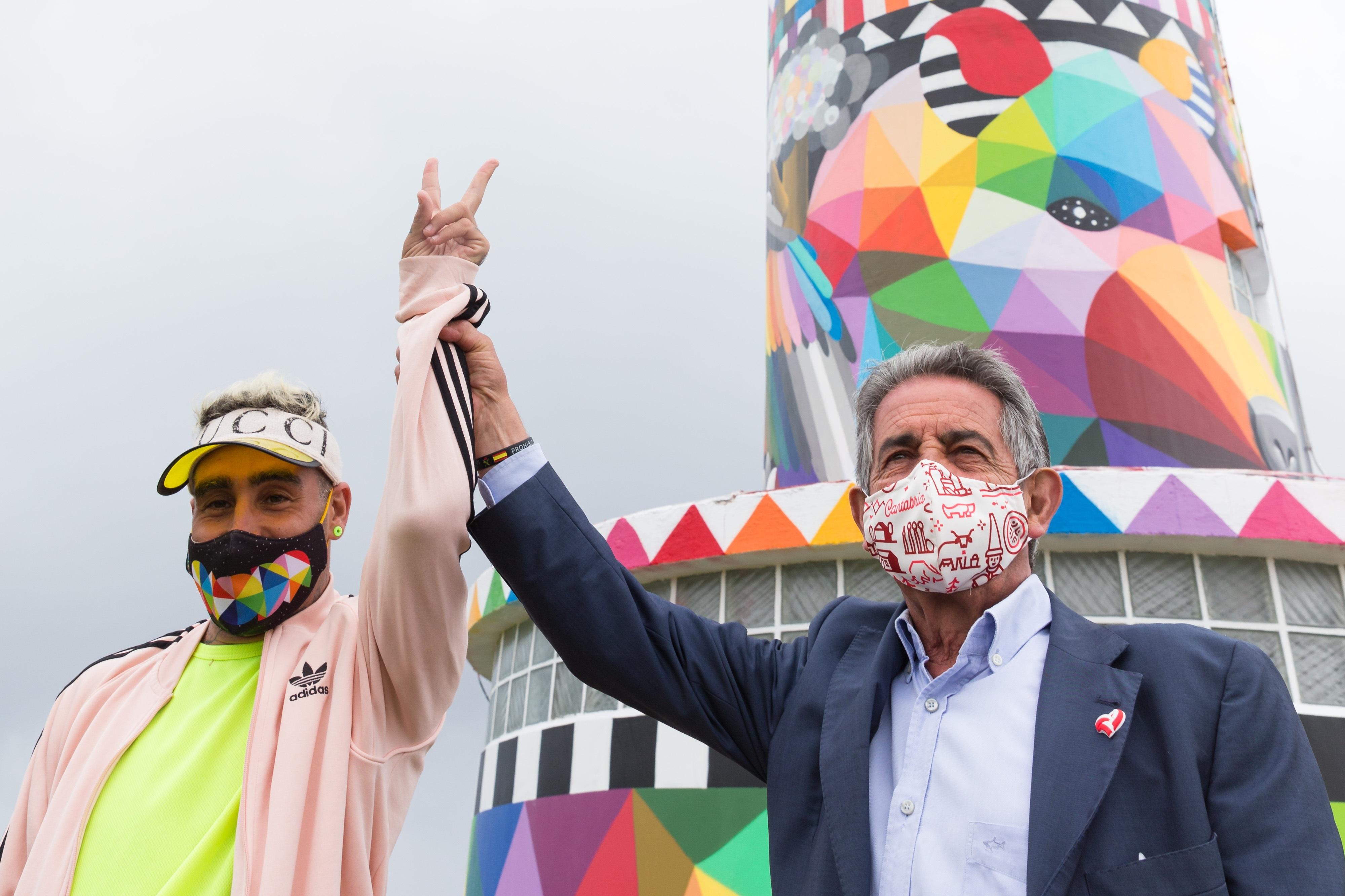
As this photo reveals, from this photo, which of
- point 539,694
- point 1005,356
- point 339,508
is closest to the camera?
point 339,508

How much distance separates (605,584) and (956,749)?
975mm

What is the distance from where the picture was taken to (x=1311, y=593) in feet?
32.0

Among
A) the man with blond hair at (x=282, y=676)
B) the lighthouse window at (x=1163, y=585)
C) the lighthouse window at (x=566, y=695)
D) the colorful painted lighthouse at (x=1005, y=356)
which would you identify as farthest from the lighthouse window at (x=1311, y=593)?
the man with blond hair at (x=282, y=676)

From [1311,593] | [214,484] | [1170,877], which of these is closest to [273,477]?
[214,484]

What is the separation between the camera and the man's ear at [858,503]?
296cm

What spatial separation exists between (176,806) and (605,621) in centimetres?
115

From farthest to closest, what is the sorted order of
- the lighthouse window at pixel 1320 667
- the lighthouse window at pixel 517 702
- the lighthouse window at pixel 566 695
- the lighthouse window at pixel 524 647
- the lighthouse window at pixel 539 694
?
the lighthouse window at pixel 524 647
the lighthouse window at pixel 517 702
the lighthouse window at pixel 539 694
the lighthouse window at pixel 566 695
the lighthouse window at pixel 1320 667

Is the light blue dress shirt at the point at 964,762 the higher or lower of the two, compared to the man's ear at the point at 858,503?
lower

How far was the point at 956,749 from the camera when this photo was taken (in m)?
2.46

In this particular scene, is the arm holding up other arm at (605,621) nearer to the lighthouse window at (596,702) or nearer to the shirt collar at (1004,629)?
the shirt collar at (1004,629)

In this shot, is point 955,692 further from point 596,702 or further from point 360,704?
point 596,702

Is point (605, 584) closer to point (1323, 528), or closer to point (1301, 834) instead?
point (1301, 834)

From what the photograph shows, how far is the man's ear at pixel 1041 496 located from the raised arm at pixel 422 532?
153 cm

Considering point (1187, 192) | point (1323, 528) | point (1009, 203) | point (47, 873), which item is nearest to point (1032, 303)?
point (1009, 203)
